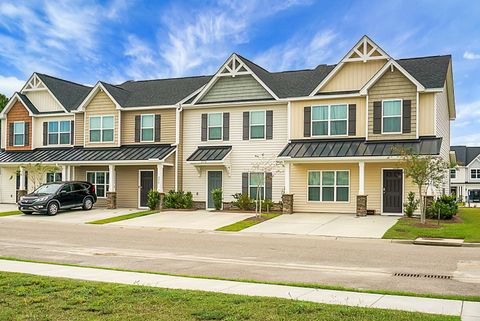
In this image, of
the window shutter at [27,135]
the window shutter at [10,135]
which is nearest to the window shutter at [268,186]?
the window shutter at [27,135]

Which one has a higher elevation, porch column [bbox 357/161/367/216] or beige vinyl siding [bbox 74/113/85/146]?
beige vinyl siding [bbox 74/113/85/146]

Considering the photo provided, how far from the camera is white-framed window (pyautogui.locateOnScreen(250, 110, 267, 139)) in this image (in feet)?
101

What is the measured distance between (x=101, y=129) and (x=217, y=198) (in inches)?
388

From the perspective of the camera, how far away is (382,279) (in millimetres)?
11289

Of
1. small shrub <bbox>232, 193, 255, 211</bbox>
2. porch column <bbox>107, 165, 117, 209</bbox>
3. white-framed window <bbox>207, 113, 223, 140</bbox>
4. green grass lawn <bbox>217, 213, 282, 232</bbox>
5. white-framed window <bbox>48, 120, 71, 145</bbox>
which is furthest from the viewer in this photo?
white-framed window <bbox>48, 120, 71, 145</bbox>

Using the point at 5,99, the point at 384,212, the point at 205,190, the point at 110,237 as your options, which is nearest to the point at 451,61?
the point at 384,212

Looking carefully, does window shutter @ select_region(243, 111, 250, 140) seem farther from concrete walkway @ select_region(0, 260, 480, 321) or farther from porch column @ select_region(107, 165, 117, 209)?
concrete walkway @ select_region(0, 260, 480, 321)

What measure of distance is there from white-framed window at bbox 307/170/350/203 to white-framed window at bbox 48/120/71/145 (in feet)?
57.4

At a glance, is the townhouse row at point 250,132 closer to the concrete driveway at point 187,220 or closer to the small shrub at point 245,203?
the small shrub at point 245,203

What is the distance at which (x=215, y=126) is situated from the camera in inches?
1258

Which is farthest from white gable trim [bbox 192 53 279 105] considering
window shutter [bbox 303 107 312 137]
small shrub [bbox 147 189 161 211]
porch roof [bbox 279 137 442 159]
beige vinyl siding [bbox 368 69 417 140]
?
beige vinyl siding [bbox 368 69 417 140]

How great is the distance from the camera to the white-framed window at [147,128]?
3356 centimetres

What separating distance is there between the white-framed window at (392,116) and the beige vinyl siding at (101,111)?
55.0 ft

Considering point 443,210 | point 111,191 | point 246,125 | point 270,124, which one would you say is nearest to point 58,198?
point 111,191
